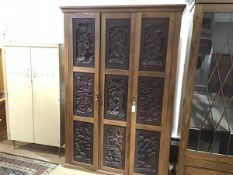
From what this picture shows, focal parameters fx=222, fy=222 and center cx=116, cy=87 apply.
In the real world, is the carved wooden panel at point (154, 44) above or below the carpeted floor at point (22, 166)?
above

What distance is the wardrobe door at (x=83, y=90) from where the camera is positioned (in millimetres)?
2330

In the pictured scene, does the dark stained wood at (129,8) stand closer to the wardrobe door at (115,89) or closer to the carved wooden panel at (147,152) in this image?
the wardrobe door at (115,89)

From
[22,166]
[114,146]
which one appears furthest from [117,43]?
[22,166]

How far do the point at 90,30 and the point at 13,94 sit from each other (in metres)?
Result: 1.48

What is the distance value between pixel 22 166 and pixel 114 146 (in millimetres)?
1209

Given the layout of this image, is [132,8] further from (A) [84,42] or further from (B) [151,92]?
(B) [151,92]

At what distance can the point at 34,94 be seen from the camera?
2.91 metres

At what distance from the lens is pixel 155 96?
2.26m

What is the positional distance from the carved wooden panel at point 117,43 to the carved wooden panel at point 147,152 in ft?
2.48

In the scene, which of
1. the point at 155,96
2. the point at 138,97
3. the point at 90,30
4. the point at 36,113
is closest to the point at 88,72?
the point at 90,30

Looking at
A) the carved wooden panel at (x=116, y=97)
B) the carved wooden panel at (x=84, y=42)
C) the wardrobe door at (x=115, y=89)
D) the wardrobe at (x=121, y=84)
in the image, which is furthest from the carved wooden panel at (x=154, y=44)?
the carved wooden panel at (x=84, y=42)

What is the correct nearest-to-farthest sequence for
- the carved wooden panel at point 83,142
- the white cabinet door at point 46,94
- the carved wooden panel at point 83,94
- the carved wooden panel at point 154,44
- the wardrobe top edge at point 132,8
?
1. the wardrobe top edge at point 132,8
2. the carved wooden panel at point 154,44
3. the carved wooden panel at point 83,94
4. the carved wooden panel at point 83,142
5. the white cabinet door at point 46,94

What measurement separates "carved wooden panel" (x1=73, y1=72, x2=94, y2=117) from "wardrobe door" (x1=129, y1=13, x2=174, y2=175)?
1.62 ft

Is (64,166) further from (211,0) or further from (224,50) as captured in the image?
(211,0)
